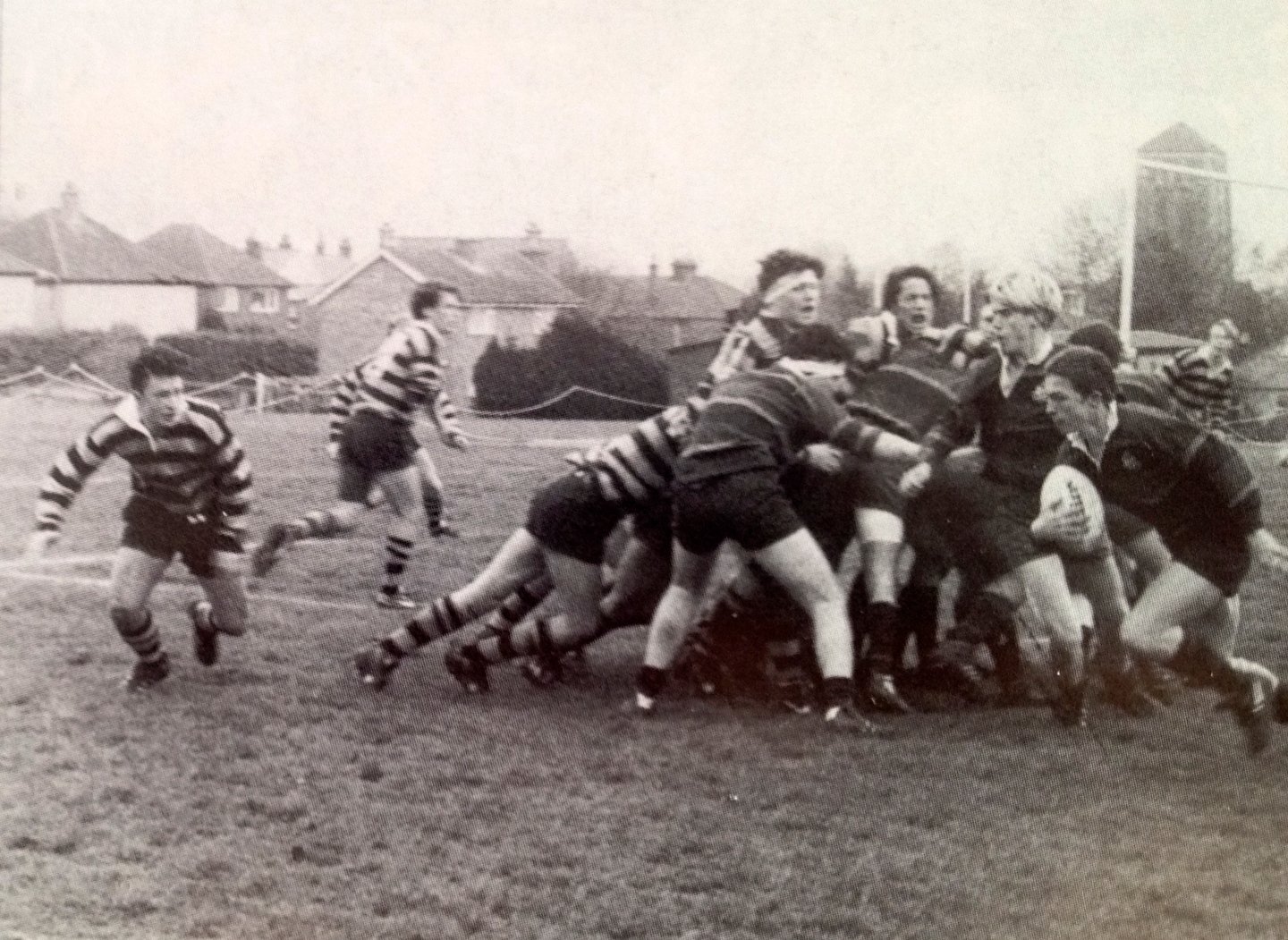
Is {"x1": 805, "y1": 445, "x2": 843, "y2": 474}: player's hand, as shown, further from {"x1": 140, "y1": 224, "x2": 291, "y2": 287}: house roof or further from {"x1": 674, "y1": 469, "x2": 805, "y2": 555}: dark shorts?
{"x1": 140, "y1": 224, "x2": 291, "y2": 287}: house roof

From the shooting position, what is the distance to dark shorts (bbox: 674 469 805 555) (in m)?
2.90

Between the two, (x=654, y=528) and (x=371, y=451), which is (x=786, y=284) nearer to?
(x=654, y=528)

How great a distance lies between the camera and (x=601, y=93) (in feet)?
10.3

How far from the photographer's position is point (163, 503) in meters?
3.17

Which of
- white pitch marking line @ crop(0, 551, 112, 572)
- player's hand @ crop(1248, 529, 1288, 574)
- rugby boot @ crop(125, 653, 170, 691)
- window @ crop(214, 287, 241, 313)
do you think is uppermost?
window @ crop(214, 287, 241, 313)

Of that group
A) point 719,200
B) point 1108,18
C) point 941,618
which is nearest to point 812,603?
point 941,618

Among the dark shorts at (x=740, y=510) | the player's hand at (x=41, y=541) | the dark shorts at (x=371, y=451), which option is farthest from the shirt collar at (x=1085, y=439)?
the player's hand at (x=41, y=541)

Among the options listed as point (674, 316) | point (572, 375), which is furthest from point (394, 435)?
point (674, 316)

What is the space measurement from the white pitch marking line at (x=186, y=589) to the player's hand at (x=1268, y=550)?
6.41ft

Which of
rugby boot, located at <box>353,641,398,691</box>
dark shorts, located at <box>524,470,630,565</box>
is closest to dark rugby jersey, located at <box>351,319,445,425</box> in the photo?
dark shorts, located at <box>524,470,630,565</box>

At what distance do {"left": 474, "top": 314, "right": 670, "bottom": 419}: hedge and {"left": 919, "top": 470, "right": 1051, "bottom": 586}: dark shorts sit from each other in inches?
24.7

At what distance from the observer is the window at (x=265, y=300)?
118 inches

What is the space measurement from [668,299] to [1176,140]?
3.82 ft

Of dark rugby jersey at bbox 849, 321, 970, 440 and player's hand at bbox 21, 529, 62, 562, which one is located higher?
dark rugby jersey at bbox 849, 321, 970, 440
